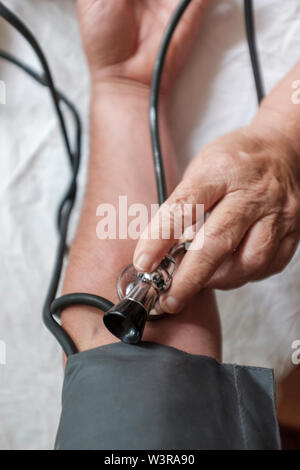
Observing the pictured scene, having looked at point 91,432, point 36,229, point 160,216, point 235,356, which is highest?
point 36,229

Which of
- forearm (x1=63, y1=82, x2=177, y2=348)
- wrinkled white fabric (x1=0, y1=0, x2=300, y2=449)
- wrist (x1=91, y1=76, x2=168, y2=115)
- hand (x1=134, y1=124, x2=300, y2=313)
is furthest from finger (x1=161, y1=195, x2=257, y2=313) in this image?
wrist (x1=91, y1=76, x2=168, y2=115)

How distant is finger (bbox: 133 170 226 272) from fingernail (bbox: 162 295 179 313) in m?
0.05

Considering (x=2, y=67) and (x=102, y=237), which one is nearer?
(x=102, y=237)

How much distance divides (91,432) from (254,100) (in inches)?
24.2

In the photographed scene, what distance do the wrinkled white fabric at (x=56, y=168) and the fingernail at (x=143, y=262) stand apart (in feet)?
0.86

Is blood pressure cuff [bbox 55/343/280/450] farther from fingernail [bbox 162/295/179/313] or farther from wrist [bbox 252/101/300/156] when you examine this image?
wrist [bbox 252/101/300/156]

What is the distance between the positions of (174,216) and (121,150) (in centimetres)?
26

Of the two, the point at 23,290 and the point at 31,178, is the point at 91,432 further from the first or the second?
the point at 31,178

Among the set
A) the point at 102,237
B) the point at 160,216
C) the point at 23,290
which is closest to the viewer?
the point at 160,216

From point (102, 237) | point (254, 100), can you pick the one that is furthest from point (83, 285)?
point (254, 100)

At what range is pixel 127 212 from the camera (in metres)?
0.65

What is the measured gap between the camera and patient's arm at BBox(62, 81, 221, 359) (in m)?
0.55

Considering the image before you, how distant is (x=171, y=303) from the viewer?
52 cm

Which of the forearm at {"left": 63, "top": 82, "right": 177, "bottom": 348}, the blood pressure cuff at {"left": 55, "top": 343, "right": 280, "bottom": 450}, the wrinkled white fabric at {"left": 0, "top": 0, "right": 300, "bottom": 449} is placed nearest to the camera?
the blood pressure cuff at {"left": 55, "top": 343, "right": 280, "bottom": 450}
